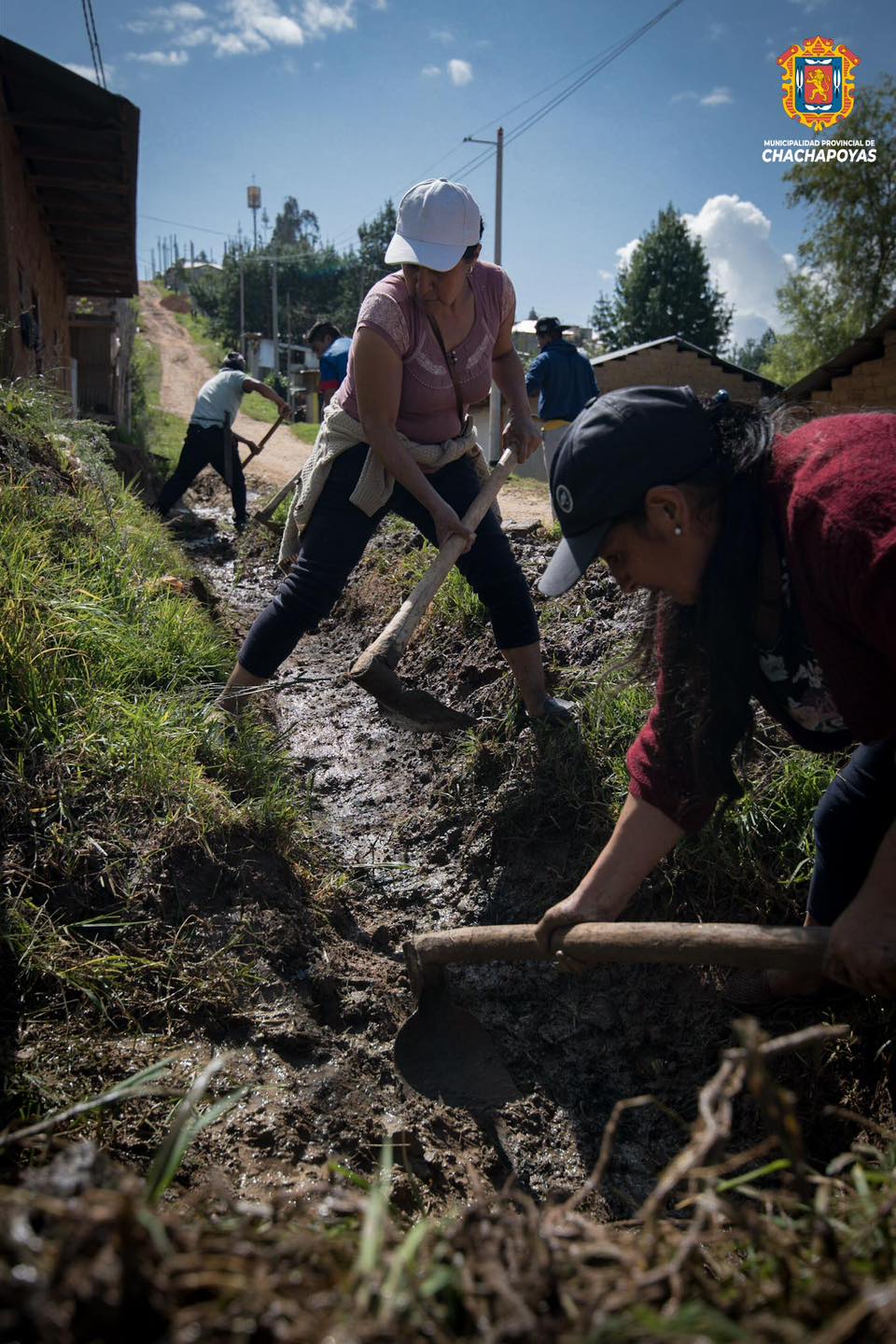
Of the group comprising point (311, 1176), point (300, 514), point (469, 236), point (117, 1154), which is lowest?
point (311, 1176)

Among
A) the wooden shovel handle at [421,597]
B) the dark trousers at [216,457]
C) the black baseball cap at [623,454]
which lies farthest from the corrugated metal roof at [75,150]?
the black baseball cap at [623,454]

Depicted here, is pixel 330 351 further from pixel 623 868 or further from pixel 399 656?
pixel 623 868

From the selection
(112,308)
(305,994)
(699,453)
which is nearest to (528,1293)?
(699,453)

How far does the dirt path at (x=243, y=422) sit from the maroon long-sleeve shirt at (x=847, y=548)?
3.95 metres

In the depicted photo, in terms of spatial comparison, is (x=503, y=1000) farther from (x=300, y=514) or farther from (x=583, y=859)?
(x=300, y=514)

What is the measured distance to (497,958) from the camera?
2227 millimetres

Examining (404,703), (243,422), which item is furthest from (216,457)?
(243,422)

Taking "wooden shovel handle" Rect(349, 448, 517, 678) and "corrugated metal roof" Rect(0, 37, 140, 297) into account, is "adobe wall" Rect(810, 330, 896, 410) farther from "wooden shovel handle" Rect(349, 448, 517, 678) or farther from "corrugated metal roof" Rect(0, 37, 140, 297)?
"wooden shovel handle" Rect(349, 448, 517, 678)

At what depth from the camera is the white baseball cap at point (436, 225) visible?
2.97 metres

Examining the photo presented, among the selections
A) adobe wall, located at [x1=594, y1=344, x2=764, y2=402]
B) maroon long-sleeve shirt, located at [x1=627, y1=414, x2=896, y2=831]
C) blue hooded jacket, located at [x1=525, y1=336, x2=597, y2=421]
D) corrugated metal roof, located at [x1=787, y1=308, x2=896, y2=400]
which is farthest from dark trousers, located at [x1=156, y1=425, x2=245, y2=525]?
adobe wall, located at [x1=594, y1=344, x2=764, y2=402]

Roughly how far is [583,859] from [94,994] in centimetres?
151

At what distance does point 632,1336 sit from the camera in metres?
0.82

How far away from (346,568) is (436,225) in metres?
1.18

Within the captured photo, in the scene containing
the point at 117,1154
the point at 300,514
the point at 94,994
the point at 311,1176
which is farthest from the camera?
the point at 300,514
